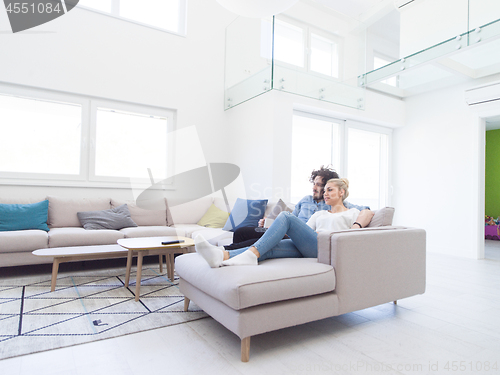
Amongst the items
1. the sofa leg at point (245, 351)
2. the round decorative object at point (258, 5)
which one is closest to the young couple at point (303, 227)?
the sofa leg at point (245, 351)

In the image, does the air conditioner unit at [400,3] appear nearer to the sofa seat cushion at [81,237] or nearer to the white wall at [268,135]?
the white wall at [268,135]

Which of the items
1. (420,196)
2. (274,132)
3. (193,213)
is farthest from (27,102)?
(420,196)

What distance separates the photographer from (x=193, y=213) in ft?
15.2

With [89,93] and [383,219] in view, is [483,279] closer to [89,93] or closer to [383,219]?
[383,219]

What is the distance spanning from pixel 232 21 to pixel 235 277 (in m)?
4.80

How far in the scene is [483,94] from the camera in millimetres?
4695

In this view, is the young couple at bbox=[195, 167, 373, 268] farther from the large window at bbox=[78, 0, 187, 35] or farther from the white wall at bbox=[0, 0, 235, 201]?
the large window at bbox=[78, 0, 187, 35]

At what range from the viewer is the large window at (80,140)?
13.1ft

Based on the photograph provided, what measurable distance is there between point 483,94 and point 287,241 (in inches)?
166

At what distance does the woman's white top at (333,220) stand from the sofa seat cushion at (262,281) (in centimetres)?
48

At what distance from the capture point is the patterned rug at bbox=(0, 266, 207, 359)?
1874 mm

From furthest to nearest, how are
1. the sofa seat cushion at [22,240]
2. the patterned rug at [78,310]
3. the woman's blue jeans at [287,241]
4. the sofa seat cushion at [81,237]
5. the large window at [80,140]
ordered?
the large window at [80,140] → the sofa seat cushion at [81,237] → the sofa seat cushion at [22,240] → the woman's blue jeans at [287,241] → the patterned rug at [78,310]

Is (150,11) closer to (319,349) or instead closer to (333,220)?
(333,220)

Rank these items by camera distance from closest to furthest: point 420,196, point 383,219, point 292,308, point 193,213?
point 292,308, point 383,219, point 193,213, point 420,196
